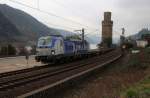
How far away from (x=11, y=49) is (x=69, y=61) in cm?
1208

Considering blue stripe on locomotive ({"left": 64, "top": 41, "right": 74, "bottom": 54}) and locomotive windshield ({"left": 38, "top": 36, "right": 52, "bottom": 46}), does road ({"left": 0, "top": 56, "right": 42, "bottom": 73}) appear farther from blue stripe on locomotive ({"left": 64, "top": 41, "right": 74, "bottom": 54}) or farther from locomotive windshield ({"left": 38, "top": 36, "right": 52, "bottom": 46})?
blue stripe on locomotive ({"left": 64, "top": 41, "right": 74, "bottom": 54})

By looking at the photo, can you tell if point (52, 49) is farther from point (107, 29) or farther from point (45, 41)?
point (107, 29)

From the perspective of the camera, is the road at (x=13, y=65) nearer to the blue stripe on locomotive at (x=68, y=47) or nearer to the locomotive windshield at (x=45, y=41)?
the locomotive windshield at (x=45, y=41)

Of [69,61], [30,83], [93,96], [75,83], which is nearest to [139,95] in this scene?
[93,96]

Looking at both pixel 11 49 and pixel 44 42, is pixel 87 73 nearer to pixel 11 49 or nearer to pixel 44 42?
pixel 44 42

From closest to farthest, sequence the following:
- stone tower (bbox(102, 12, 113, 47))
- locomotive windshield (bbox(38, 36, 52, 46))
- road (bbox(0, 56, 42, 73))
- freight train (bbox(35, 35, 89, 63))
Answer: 1. road (bbox(0, 56, 42, 73))
2. freight train (bbox(35, 35, 89, 63))
3. locomotive windshield (bbox(38, 36, 52, 46))
4. stone tower (bbox(102, 12, 113, 47))

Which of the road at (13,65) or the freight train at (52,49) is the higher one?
the freight train at (52,49)

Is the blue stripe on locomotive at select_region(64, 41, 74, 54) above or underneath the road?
above

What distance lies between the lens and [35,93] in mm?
11750

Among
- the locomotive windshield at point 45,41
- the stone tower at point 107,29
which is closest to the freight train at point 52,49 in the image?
the locomotive windshield at point 45,41

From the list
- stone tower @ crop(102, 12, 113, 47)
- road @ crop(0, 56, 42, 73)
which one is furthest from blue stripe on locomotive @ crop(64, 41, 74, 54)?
stone tower @ crop(102, 12, 113, 47)

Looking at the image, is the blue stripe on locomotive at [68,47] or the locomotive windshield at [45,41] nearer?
the locomotive windshield at [45,41]

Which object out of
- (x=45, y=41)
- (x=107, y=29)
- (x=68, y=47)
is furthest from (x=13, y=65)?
(x=107, y=29)

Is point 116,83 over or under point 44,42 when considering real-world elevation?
under
